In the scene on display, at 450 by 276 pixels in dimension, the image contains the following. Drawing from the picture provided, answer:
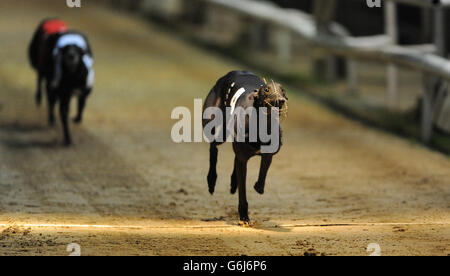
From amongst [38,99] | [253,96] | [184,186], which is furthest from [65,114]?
[253,96]

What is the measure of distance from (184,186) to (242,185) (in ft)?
5.88

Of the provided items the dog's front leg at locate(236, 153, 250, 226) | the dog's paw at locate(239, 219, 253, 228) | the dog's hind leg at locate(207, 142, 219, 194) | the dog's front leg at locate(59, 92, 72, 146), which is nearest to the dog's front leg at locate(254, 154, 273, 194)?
the dog's front leg at locate(236, 153, 250, 226)

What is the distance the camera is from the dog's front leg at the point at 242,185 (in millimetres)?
7020

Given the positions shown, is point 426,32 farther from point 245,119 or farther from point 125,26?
point 125,26

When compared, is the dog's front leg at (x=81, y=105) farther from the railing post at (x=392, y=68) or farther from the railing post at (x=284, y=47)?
the railing post at (x=284, y=47)

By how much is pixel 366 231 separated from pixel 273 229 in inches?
27.0

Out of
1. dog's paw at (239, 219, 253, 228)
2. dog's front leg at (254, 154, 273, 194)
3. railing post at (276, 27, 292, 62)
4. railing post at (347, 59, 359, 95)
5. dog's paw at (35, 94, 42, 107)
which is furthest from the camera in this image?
railing post at (276, 27, 292, 62)

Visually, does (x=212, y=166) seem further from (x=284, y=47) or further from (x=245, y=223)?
(x=284, y=47)

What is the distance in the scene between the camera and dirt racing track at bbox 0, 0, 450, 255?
6.71 m

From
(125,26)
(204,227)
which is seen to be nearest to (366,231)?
(204,227)

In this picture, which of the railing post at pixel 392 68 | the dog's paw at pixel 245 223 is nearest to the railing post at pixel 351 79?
the railing post at pixel 392 68

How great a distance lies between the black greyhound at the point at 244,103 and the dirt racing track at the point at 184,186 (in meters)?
0.37

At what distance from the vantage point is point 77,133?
10.9m

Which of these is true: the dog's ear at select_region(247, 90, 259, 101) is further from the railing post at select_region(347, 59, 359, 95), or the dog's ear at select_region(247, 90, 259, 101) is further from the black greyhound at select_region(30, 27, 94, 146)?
the railing post at select_region(347, 59, 359, 95)
